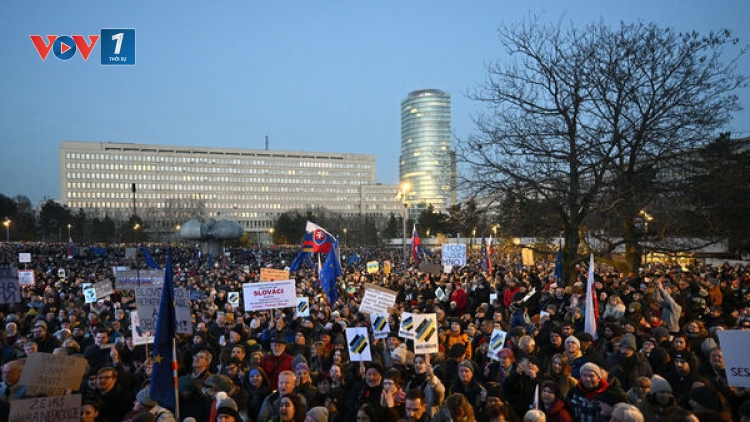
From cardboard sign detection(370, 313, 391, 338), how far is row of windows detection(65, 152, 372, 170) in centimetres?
14547

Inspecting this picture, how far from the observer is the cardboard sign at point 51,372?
18.1 feet

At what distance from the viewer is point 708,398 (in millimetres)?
4570

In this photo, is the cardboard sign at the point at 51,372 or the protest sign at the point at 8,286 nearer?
the cardboard sign at the point at 51,372

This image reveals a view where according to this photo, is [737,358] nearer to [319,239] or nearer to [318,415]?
[318,415]

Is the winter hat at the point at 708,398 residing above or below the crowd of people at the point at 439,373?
above

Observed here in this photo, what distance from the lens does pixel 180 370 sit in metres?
7.66

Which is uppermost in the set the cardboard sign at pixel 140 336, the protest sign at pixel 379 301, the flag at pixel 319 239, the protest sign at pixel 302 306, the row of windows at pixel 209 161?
the row of windows at pixel 209 161

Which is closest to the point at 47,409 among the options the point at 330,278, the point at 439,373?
the point at 439,373

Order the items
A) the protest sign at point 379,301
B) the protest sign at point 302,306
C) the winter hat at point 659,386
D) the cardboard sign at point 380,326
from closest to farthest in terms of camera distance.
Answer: the winter hat at point 659,386 < the cardboard sign at point 380,326 < the protest sign at point 379,301 < the protest sign at point 302,306

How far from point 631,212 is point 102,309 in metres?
13.7

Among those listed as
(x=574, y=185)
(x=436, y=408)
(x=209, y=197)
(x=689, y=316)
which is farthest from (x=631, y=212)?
(x=209, y=197)

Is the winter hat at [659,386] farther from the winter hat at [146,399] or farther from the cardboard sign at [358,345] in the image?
the winter hat at [146,399]

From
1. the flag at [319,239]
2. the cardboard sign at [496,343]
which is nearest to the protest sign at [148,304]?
the cardboard sign at [496,343]

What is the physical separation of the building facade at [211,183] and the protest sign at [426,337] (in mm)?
129593
